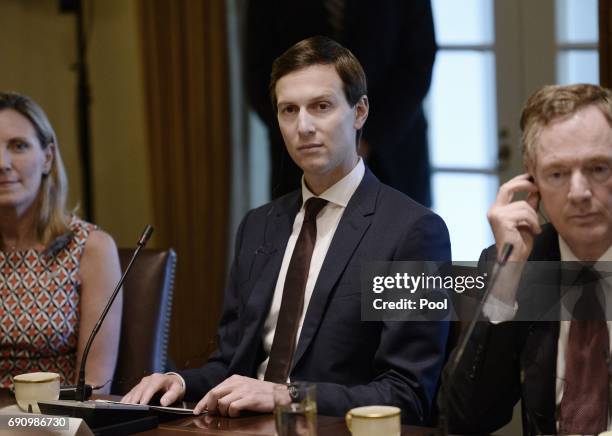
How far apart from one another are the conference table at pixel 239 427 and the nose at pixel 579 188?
0.53m

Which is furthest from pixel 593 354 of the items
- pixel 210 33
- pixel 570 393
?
pixel 210 33

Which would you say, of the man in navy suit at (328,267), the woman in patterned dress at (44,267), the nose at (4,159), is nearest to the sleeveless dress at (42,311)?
the woman in patterned dress at (44,267)

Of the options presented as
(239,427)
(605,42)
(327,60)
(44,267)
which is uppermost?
(605,42)

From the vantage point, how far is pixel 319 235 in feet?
8.68

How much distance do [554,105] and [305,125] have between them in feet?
2.20

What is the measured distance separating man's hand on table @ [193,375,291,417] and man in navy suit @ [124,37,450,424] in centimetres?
5

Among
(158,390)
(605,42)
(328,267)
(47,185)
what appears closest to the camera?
(158,390)

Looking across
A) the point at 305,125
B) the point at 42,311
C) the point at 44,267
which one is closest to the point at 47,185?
the point at 44,267

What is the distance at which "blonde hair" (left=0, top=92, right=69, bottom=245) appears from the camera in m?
3.17

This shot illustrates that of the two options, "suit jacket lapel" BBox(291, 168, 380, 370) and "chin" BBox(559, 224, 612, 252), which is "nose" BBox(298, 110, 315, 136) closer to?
"suit jacket lapel" BBox(291, 168, 380, 370)

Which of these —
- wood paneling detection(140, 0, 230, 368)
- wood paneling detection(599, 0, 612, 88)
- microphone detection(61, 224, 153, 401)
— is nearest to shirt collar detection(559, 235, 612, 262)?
microphone detection(61, 224, 153, 401)

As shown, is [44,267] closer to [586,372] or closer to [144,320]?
[144,320]

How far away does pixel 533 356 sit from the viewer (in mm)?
2135

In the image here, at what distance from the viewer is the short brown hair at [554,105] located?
214cm
